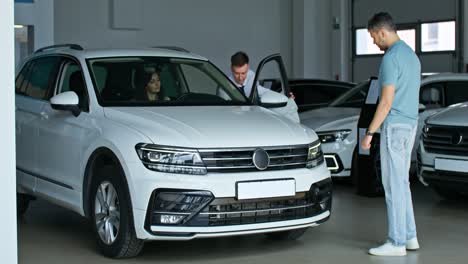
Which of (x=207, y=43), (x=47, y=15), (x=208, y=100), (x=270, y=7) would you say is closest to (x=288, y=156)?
(x=208, y=100)

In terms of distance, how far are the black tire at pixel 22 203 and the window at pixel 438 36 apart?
1133 centimetres

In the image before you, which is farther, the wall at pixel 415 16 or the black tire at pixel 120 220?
the wall at pixel 415 16

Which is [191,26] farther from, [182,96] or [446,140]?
[182,96]

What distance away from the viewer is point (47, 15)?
608 inches

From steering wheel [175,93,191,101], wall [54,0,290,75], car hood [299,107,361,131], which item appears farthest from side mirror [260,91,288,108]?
wall [54,0,290,75]

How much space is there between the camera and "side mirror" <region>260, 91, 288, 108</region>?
7.06 metres

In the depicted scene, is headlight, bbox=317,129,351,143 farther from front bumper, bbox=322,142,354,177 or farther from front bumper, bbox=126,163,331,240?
front bumper, bbox=126,163,331,240

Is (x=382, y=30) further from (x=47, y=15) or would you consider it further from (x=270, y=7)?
(x=270, y=7)

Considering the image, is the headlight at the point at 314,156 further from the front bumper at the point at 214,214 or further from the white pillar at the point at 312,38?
the white pillar at the point at 312,38

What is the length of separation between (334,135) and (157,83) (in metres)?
3.26

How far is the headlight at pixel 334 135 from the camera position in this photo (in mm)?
9469

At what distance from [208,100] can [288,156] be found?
1.17 m

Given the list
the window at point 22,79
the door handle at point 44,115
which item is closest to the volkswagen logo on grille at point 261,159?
the door handle at point 44,115

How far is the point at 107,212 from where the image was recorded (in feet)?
19.7
